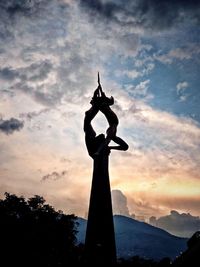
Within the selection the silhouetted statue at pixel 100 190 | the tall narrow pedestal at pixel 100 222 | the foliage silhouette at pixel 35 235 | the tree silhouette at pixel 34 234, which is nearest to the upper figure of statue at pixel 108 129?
the silhouetted statue at pixel 100 190

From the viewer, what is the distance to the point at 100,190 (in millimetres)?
14281

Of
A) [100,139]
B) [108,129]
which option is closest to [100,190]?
[100,139]

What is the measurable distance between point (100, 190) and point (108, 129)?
3.18 metres

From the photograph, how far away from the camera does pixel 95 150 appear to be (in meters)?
15.6

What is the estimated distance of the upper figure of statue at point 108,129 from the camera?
1566 cm

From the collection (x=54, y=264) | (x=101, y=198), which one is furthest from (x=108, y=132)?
(x=54, y=264)

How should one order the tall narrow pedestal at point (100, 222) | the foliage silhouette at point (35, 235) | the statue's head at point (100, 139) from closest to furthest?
the tall narrow pedestal at point (100, 222)
the statue's head at point (100, 139)
the foliage silhouette at point (35, 235)

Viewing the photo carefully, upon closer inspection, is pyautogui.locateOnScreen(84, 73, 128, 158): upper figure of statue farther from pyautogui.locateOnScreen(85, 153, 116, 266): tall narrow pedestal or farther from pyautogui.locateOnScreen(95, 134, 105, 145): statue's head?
pyautogui.locateOnScreen(85, 153, 116, 266): tall narrow pedestal

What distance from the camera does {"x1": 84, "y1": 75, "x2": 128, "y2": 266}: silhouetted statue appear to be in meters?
13.1

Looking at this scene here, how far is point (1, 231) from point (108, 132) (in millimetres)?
29697

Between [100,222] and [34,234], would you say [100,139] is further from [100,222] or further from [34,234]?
[34,234]

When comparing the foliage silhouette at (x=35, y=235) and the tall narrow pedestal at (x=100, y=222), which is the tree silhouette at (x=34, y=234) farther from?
the tall narrow pedestal at (x=100, y=222)

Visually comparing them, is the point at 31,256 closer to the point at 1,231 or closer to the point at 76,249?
the point at 1,231

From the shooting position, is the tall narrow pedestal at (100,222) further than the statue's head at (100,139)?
No
